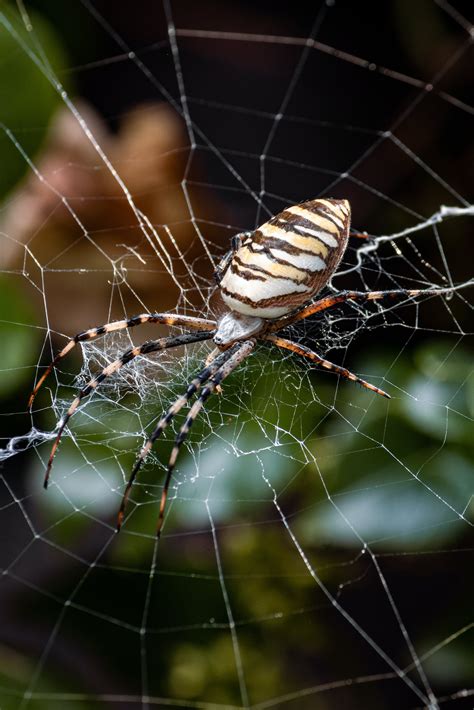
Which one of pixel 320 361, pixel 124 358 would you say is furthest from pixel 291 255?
pixel 124 358

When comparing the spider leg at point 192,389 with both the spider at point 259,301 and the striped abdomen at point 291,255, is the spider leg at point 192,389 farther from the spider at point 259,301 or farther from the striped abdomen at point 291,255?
the striped abdomen at point 291,255

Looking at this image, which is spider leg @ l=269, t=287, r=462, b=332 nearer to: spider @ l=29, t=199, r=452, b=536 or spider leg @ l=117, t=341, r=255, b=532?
spider @ l=29, t=199, r=452, b=536

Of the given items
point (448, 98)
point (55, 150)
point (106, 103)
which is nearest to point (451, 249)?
point (448, 98)

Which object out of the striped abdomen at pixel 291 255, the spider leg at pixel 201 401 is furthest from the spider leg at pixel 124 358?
the striped abdomen at pixel 291 255

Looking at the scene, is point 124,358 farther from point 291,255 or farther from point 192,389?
point 291,255

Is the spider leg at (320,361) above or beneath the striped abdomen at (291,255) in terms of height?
beneath
